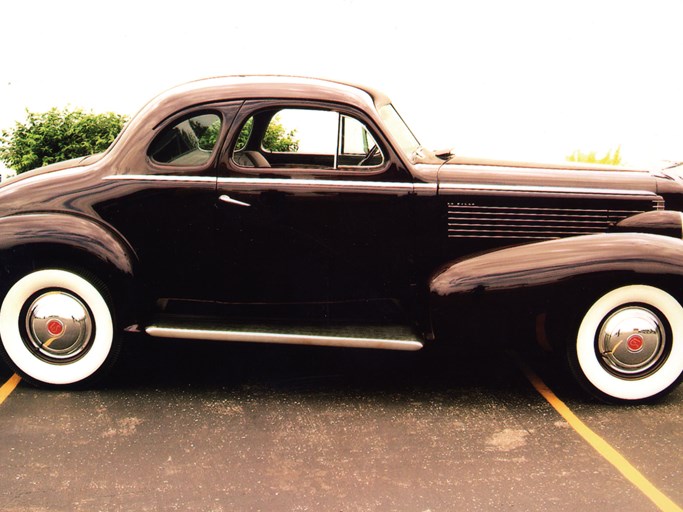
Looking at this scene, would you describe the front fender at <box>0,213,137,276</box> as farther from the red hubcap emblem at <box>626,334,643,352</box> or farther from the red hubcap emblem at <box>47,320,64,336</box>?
the red hubcap emblem at <box>626,334,643,352</box>

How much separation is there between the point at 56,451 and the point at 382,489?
5.39 feet

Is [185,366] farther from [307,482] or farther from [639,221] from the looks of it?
[639,221]

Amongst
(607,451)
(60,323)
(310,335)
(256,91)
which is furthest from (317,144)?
(607,451)

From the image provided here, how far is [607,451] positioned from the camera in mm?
3654

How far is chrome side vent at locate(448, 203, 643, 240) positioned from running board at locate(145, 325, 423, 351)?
70 centimetres

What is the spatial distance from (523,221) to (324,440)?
1773 mm

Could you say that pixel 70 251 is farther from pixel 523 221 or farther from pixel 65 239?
pixel 523 221

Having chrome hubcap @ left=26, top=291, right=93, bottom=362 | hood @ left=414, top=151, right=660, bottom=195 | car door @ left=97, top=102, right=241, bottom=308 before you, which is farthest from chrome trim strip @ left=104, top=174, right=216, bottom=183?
hood @ left=414, top=151, right=660, bottom=195

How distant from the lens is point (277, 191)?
4281 millimetres

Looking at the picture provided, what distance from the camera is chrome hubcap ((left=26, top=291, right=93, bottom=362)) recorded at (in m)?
4.26

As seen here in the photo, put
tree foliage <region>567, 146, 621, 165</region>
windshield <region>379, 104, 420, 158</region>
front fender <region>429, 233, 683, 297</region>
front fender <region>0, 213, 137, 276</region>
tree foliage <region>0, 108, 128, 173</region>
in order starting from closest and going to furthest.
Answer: front fender <region>429, 233, 683, 297</region>, front fender <region>0, 213, 137, 276</region>, windshield <region>379, 104, 420, 158</region>, tree foliage <region>0, 108, 128, 173</region>, tree foliage <region>567, 146, 621, 165</region>

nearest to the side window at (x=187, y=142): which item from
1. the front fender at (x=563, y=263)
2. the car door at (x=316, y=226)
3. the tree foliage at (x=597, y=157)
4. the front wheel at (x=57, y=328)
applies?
the car door at (x=316, y=226)

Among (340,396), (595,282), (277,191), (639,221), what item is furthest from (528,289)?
(277,191)

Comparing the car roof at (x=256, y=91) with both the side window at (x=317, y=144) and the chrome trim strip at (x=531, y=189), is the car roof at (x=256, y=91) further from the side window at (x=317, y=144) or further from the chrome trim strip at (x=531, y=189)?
the chrome trim strip at (x=531, y=189)
